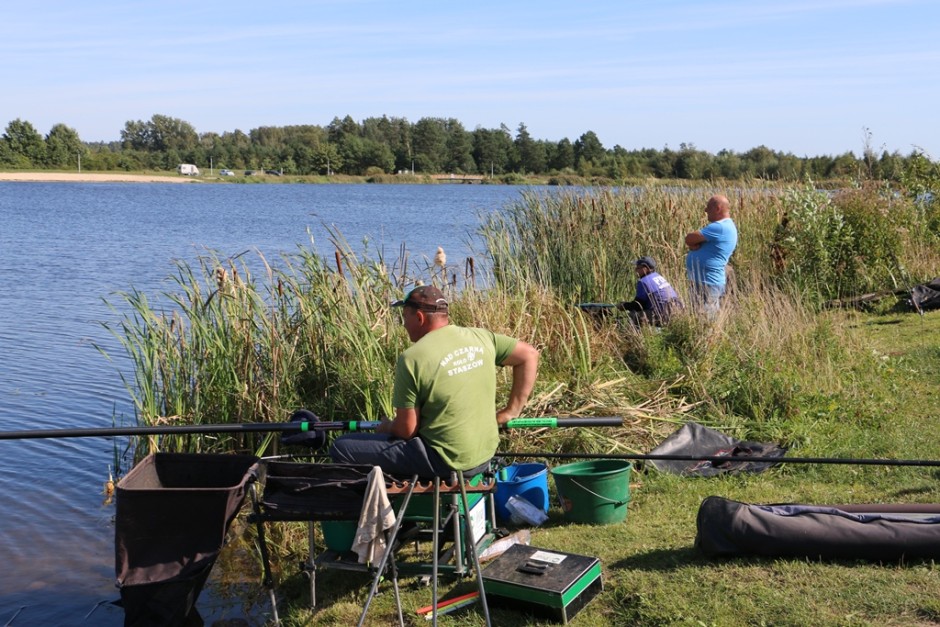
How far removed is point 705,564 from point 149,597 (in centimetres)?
253

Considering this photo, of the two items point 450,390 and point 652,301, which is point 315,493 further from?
point 652,301

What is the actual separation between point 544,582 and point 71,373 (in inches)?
323

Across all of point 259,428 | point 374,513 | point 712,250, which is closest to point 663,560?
point 374,513

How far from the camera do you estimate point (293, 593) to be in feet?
16.2

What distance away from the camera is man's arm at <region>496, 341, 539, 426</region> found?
457 centimetres

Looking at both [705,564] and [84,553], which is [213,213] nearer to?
[84,553]

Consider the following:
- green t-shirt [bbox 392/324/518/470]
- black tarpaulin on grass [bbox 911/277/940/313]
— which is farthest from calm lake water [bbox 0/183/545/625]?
black tarpaulin on grass [bbox 911/277/940/313]

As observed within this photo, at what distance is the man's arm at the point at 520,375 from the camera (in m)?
4.57

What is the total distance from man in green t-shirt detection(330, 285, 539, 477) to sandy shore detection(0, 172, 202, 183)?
271 ft

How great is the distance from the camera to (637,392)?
7.14 m

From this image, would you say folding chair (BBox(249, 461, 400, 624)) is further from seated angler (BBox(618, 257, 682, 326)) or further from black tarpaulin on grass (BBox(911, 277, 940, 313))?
black tarpaulin on grass (BBox(911, 277, 940, 313))

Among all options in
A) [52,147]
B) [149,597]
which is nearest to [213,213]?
[149,597]

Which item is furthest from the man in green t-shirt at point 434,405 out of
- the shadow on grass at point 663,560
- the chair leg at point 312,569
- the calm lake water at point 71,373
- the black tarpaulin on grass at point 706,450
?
the black tarpaulin on grass at point 706,450

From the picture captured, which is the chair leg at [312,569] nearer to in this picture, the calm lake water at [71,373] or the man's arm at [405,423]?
the man's arm at [405,423]
